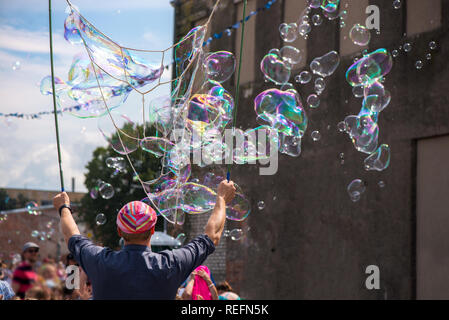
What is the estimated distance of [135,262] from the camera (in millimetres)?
2656

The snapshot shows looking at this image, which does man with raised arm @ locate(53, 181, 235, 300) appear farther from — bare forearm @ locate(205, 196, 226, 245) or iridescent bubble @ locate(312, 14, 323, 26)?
iridescent bubble @ locate(312, 14, 323, 26)

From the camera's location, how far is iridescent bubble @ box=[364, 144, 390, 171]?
8602mm

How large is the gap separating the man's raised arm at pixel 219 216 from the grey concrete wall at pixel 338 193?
5.94m

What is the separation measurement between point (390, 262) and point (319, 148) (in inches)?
92.6

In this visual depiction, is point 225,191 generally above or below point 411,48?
below

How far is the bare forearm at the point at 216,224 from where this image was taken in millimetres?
2955

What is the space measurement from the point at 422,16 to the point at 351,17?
1198 millimetres

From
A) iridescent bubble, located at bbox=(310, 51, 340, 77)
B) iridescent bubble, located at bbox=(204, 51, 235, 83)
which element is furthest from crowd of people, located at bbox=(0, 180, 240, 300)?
iridescent bubble, located at bbox=(310, 51, 340, 77)

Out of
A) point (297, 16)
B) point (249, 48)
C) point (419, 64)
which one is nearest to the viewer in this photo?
point (419, 64)

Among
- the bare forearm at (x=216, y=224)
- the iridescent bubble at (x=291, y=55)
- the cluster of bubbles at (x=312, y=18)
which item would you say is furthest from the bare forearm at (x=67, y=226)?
the iridescent bubble at (x=291, y=55)

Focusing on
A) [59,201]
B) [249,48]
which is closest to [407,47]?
[249,48]

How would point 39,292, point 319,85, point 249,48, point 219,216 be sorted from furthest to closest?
point 249,48 → point 319,85 → point 219,216 → point 39,292

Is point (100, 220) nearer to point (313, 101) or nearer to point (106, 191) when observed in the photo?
point (106, 191)

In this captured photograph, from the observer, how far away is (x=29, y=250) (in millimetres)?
5281
